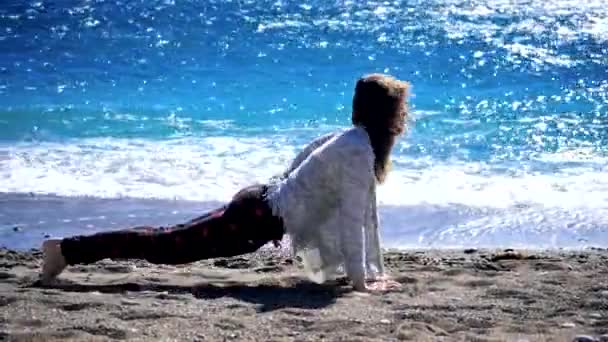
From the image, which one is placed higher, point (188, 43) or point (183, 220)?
point (188, 43)

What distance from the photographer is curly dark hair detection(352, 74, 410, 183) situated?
504cm

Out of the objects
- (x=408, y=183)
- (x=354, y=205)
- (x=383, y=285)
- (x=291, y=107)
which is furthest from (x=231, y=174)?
(x=291, y=107)

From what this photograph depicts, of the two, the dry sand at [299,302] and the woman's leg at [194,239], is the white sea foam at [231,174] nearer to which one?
the dry sand at [299,302]

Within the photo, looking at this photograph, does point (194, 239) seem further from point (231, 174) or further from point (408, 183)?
point (231, 174)

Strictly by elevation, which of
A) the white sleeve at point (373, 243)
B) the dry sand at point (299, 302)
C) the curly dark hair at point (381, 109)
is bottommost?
the dry sand at point (299, 302)

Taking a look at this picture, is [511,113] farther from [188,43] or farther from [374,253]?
[374,253]

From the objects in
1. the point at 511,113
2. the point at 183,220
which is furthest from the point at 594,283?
the point at 511,113

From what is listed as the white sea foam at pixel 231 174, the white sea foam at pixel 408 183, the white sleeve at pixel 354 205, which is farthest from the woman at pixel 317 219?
the white sea foam at pixel 231 174

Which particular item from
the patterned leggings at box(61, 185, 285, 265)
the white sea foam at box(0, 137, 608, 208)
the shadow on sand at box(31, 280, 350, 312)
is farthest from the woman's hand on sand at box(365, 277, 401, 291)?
the white sea foam at box(0, 137, 608, 208)

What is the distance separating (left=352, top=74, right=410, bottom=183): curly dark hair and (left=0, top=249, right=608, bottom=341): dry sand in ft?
2.49

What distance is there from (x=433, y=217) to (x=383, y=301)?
2.68 meters

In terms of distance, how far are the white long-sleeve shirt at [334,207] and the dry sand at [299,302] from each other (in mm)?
176

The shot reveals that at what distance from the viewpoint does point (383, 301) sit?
4926mm

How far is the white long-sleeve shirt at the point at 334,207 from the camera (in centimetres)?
504
